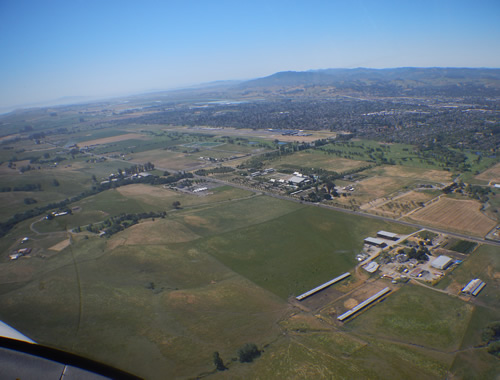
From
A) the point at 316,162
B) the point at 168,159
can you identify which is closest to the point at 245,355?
Answer: the point at 316,162

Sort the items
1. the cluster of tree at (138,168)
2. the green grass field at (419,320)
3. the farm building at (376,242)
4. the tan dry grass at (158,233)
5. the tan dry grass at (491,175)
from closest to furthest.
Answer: the green grass field at (419,320) → the farm building at (376,242) → the tan dry grass at (158,233) → the tan dry grass at (491,175) → the cluster of tree at (138,168)

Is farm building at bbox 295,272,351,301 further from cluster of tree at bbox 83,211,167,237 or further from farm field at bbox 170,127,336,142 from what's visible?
farm field at bbox 170,127,336,142

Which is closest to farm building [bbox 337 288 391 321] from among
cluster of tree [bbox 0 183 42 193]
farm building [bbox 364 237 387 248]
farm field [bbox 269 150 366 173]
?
farm building [bbox 364 237 387 248]

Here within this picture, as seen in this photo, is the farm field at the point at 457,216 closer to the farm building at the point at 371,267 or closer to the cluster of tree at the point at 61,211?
the farm building at the point at 371,267

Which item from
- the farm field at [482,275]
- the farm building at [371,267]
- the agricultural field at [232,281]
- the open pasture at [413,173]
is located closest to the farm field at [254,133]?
the open pasture at [413,173]

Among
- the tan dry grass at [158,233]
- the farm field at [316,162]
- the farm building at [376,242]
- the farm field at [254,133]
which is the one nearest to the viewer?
A: the farm building at [376,242]

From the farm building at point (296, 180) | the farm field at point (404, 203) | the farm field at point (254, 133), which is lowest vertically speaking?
the farm field at point (404, 203)
